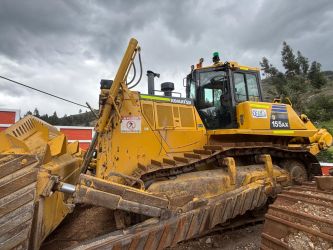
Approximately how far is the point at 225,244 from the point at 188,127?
7.02 ft

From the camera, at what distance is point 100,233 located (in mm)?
4449

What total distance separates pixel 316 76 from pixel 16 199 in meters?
71.2

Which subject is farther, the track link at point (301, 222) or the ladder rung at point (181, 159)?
the ladder rung at point (181, 159)

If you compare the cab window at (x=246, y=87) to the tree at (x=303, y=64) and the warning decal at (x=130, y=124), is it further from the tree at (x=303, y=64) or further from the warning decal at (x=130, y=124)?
the tree at (x=303, y=64)

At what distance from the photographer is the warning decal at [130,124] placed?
4.86 m

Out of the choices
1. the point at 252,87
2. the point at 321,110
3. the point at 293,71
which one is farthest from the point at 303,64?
the point at 252,87

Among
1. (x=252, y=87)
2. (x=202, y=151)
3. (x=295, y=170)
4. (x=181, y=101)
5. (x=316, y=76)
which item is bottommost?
(x=295, y=170)

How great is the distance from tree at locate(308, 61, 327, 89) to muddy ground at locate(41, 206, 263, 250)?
6624cm

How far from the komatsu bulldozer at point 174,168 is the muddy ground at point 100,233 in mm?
539

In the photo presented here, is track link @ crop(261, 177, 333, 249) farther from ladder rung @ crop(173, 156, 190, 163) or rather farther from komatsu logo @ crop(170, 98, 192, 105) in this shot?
komatsu logo @ crop(170, 98, 192, 105)

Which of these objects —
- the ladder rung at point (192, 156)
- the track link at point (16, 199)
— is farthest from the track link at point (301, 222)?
the track link at point (16, 199)

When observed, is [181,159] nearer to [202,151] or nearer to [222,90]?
[202,151]

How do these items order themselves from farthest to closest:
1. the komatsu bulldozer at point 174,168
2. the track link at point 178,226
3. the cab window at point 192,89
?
the cab window at point 192,89 < the track link at point 178,226 < the komatsu bulldozer at point 174,168

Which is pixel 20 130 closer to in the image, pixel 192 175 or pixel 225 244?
pixel 192 175
